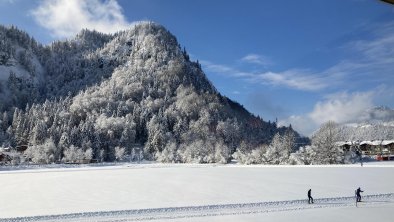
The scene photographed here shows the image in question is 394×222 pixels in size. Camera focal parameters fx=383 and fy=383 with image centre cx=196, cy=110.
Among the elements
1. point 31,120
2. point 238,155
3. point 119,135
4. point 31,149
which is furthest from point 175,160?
point 31,120

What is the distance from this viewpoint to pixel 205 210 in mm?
27094

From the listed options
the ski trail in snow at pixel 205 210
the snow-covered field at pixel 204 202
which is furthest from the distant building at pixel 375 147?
the ski trail in snow at pixel 205 210

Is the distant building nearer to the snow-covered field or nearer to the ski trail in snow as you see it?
the snow-covered field

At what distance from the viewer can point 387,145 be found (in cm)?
9469

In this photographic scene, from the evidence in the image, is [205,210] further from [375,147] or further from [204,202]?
[375,147]

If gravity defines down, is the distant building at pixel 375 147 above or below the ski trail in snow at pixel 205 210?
above

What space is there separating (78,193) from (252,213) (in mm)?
18222

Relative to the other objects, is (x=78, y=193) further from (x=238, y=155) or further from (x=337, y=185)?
(x=238, y=155)

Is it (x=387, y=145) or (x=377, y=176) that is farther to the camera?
(x=387, y=145)

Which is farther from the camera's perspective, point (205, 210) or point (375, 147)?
point (375, 147)

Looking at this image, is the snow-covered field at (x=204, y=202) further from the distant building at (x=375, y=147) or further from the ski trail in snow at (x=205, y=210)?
the distant building at (x=375, y=147)

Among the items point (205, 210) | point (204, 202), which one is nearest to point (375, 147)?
point (204, 202)

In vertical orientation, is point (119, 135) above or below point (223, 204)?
above

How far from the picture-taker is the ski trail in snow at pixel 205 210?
25281 millimetres
